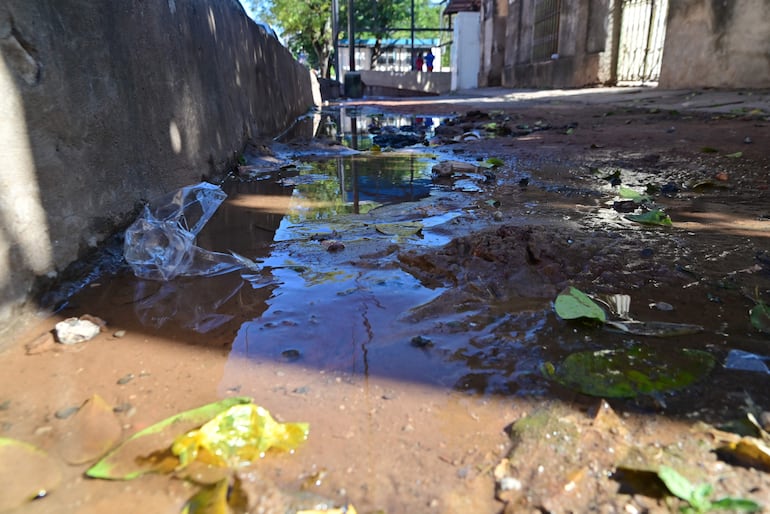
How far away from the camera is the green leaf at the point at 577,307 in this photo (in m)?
1.50

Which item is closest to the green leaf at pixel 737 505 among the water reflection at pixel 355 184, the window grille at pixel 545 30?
the water reflection at pixel 355 184

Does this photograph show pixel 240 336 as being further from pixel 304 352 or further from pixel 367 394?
pixel 367 394

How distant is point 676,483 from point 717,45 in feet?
27.6

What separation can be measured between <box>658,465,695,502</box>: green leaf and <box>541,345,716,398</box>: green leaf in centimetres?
26

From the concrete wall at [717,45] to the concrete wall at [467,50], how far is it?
1536 cm

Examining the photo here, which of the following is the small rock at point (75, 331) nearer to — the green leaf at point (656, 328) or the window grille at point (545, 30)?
the green leaf at point (656, 328)

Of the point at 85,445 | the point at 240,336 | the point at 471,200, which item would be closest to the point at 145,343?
the point at 240,336

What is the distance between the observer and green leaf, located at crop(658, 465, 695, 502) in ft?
2.99

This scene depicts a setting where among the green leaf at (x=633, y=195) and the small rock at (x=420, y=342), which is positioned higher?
the green leaf at (x=633, y=195)

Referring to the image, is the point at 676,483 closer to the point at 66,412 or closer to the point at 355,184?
the point at 66,412

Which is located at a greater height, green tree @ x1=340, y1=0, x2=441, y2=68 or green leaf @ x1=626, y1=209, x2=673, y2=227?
green tree @ x1=340, y1=0, x2=441, y2=68

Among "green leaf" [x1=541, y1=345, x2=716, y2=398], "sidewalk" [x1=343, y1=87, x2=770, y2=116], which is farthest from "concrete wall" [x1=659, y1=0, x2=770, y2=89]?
"green leaf" [x1=541, y1=345, x2=716, y2=398]

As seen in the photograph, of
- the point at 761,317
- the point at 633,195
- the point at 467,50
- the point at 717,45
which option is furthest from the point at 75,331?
the point at 467,50

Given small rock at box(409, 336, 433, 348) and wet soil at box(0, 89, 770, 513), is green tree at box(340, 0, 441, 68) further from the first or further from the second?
small rock at box(409, 336, 433, 348)
